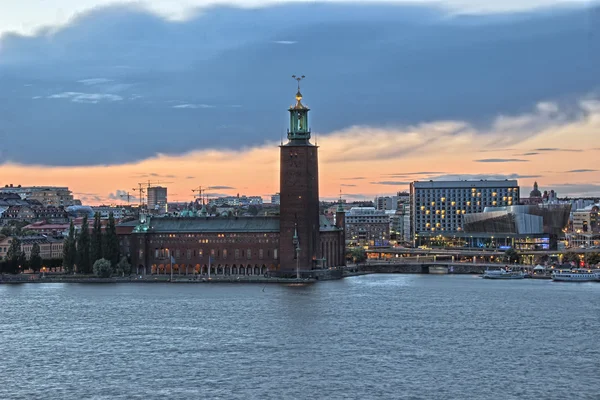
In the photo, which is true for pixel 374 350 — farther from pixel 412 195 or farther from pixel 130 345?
pixel 412 195

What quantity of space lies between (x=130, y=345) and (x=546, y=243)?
102171 millimetres

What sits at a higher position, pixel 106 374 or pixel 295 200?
pixel 295 200

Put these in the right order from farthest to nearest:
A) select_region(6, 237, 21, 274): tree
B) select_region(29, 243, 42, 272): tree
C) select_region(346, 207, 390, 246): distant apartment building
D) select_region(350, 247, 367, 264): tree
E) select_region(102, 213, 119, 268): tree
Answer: select_region(346, 207, 390, 246): distant apartment building, select_region(350, 247, 367, 264): tree, select_region(29, 243, 42, 272): tree, select_region(6, 237, 21, 274): tree, select_region(102, 213, 119, 268): tree

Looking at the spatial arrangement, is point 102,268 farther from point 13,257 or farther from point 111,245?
point 13,257

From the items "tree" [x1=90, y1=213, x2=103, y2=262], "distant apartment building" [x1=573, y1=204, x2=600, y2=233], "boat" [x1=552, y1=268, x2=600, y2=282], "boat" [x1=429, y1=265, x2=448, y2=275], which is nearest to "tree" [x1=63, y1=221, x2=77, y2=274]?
"tree" [x1=90, y1=213, x2=103, y2=262]

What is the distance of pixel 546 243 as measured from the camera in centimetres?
14850

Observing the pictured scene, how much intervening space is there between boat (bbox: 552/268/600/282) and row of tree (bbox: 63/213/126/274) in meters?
38.6

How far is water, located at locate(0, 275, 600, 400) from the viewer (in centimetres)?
4338

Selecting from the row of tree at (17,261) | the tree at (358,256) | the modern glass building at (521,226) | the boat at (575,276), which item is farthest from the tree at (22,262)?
the modern glass building at (521,226)


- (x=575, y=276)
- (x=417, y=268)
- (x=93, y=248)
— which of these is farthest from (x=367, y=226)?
(x=93, y=248)

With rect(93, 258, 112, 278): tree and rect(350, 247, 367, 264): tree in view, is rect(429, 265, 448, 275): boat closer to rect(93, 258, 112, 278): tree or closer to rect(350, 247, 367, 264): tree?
rect(350, 247, 367, 264): tree

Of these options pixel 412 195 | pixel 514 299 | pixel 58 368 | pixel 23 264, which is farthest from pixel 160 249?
pixel 412 195

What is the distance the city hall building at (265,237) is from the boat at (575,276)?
2000 centimetres

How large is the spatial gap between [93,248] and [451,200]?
97.1 m
